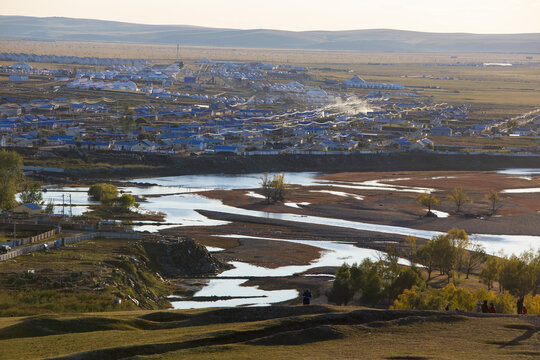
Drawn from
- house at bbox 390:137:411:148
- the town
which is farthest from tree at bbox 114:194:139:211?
house at bbox 390:137:411:148

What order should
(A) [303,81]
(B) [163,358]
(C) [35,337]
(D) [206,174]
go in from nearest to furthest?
(B) [163,358], (C) [35,337], (D) [206,174], (A) [303,81]

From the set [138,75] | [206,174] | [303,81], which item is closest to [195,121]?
[206,174]

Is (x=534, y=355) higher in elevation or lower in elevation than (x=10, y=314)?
higher

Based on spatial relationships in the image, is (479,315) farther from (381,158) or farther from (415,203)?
(381,158)

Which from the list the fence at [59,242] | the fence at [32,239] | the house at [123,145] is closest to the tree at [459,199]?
the fence at [59,242]

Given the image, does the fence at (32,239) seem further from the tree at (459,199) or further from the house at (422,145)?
the house at (422,145)

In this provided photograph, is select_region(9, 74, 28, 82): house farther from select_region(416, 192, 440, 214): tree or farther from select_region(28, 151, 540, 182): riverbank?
select_region(416, 192, 440, 214): tree

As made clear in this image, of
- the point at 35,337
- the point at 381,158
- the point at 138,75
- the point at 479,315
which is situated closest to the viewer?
the point at 35,337
